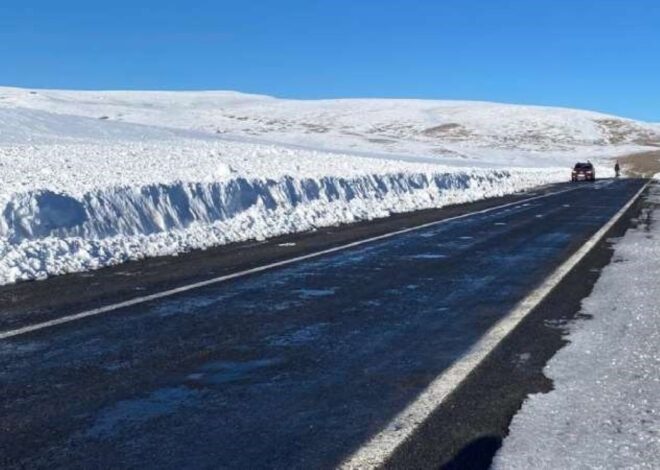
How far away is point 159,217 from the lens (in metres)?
15.1

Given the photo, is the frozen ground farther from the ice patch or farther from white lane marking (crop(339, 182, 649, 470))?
the ice patch

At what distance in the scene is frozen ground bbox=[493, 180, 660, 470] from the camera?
148 inches

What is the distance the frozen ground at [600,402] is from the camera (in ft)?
12.3

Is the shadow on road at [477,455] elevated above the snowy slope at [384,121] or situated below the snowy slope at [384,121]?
below

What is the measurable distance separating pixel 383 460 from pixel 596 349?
2765 millimetres

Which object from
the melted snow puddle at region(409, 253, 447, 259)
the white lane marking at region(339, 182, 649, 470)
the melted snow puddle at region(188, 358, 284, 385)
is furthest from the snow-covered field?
the white lane marking at region(339, 182, 649, 470)

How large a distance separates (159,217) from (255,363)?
10.1m

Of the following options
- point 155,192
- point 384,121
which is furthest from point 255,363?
point 384,121

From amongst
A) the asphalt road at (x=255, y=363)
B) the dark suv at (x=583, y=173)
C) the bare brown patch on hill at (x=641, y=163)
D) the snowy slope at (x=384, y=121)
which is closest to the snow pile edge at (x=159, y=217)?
the asphalt road at (x=255, y=363)

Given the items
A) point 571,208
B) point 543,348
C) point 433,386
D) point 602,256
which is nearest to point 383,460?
point 433,386

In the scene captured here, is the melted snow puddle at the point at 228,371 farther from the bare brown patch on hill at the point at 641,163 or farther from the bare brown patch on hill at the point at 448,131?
the bare brown patch on hill at the point at 448,131

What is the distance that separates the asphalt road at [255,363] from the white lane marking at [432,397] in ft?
0.23

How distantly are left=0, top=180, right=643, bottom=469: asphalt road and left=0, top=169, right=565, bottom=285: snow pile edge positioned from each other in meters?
1.37

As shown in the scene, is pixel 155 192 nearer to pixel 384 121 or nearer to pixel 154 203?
pixel 154 203
